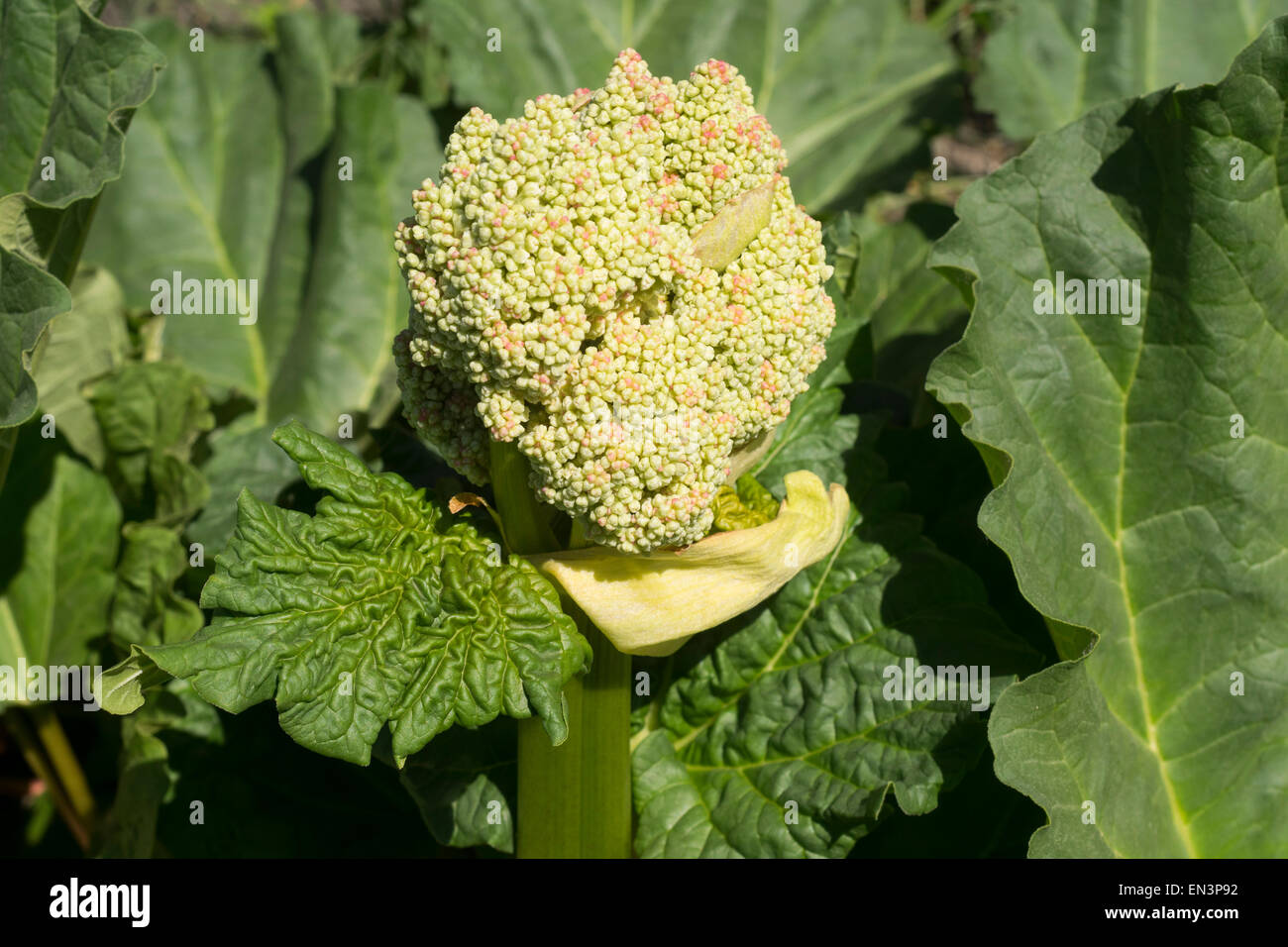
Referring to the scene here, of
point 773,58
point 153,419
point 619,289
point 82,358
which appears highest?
point 773,58

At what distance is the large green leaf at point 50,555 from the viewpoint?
9.82ft

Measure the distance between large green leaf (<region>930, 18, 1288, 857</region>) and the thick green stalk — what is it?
770 mm

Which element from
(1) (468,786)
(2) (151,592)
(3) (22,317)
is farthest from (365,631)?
(2) (151,592)

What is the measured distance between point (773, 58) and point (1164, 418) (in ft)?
6.46

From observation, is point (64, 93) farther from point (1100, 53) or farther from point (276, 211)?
point (1100, 53)

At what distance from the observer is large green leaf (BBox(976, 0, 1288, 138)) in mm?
3365

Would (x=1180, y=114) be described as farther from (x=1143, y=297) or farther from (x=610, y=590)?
(x=610, y=590)

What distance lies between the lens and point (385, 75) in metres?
3.96

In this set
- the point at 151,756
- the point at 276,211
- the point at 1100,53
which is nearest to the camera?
the point at 151,756

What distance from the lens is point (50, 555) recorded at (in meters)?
3.01

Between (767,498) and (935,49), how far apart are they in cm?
226

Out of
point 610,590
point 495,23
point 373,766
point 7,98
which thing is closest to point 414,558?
point 610,590

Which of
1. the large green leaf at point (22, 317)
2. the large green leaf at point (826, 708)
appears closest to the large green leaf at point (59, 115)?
the large green leaf at point (22, 317)

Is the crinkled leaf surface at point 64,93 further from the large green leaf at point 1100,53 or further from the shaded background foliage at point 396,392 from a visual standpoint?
the large green leaf at point 1100,53
